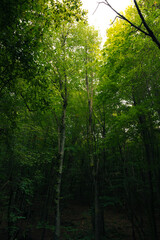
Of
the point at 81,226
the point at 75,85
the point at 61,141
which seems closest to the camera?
the point at 61,141

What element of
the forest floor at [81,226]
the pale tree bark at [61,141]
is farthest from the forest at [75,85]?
the forest floor at [81,226]

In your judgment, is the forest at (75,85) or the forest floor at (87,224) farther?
the forest floor at (87,224)

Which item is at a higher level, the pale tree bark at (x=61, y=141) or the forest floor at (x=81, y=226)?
the pale tree bark at (x=61, y=141)

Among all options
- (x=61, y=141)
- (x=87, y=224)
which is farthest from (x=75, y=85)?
(x=87, y=224)

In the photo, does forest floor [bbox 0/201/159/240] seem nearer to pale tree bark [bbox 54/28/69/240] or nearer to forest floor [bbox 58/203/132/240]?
forest floor [bbox 58/203/132/240]

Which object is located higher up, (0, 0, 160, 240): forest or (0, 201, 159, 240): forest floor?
(0, 0, 160, 240): forest

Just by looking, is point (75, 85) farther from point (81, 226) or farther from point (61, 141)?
point (81, 226)

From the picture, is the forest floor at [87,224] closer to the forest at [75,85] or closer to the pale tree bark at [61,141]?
the forest at [75,85]

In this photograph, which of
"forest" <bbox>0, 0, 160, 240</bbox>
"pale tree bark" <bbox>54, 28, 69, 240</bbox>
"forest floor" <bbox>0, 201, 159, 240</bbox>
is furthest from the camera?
"forest floor" <bbox>0, 201, 159, 240</bbox>

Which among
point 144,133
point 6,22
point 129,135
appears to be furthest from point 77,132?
point 6,22

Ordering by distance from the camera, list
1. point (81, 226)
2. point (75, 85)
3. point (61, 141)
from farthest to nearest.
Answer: point (81, 226) → point (75, 85) → point (61, 141)

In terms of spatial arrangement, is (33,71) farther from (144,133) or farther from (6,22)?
(144,133)

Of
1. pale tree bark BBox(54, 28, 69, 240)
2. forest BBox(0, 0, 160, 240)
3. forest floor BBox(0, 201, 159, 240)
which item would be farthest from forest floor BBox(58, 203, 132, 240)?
pale tree bark BBox(54, 28, 69, 240)

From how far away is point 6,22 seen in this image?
2.99 m
